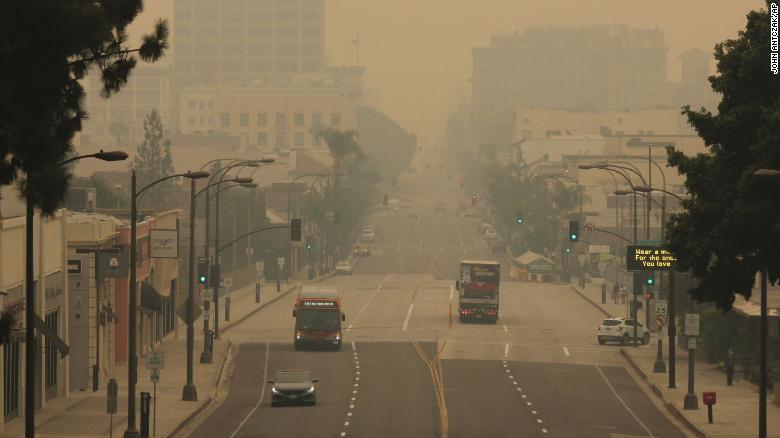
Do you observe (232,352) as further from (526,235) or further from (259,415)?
(526,235)

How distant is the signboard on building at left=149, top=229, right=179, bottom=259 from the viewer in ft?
229

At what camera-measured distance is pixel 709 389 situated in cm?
6316

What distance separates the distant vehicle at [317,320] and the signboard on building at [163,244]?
8.71 meters

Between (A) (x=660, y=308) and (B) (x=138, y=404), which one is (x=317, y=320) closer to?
(A) (x=660, y=308)

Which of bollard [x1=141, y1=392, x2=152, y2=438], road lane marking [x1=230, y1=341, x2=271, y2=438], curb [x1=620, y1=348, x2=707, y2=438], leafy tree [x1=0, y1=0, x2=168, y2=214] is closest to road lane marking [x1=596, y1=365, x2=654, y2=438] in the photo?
curb [x1=620, y1=348, x2=707, y2=438]

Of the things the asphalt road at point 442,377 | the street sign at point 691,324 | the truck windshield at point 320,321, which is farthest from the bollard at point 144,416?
the truck windshield at point 320,321

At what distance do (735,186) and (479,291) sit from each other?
49150mm

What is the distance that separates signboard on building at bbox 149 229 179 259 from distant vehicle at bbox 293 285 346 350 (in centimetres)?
871

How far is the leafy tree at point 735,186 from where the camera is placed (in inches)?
1721

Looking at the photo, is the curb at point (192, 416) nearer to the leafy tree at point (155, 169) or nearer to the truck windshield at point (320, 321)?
the truck windshield at point (320, 321)

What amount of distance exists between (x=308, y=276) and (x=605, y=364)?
69656 mm

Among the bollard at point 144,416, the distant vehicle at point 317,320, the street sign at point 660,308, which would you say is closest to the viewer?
the bollard at point 144,416

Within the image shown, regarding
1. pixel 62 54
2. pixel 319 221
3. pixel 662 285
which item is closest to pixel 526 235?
pixel 319 221

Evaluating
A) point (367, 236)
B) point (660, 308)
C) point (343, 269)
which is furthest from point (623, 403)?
point (367, 236)
